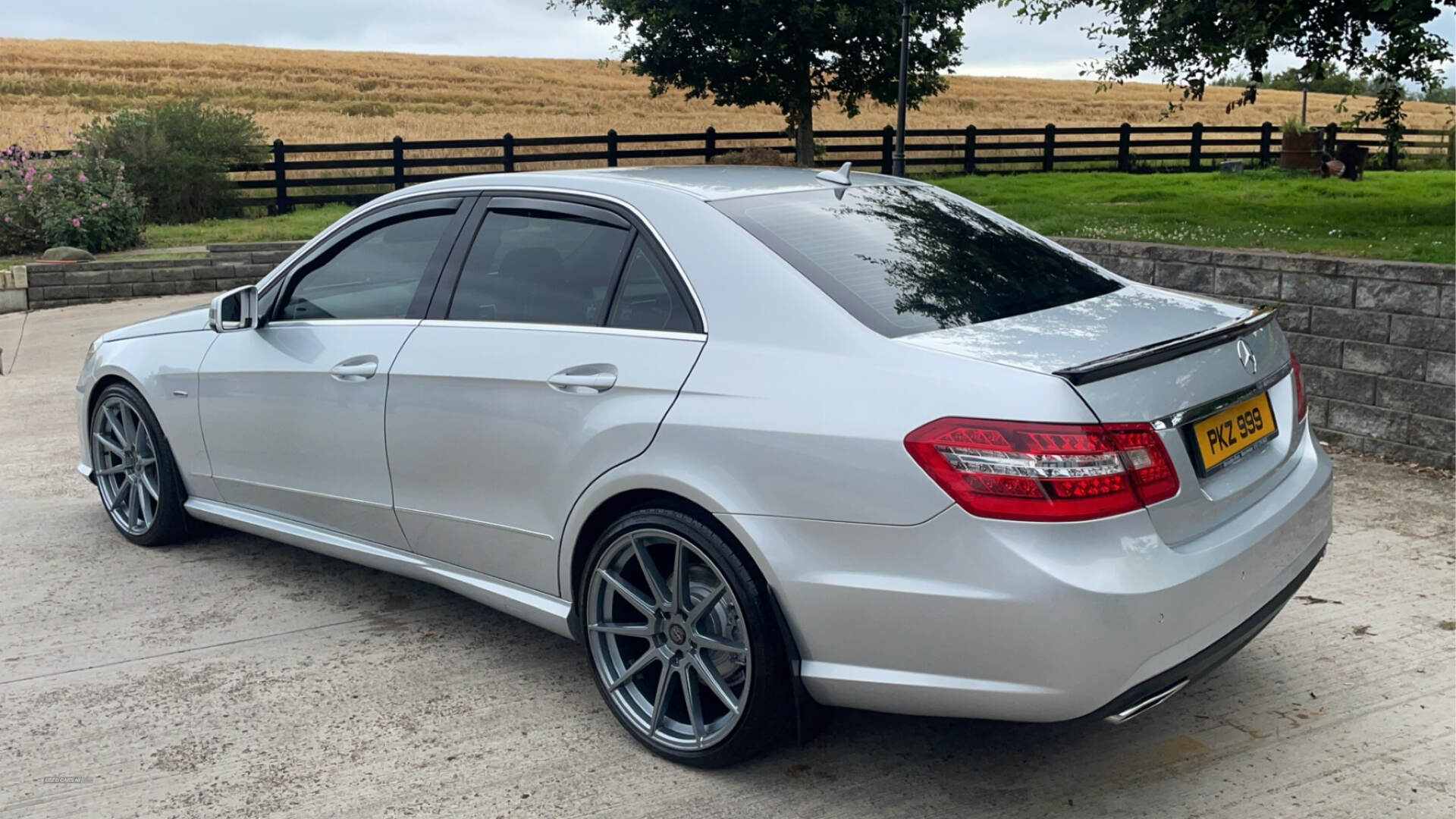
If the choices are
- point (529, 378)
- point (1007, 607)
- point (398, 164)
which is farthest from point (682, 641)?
point (398, 164)

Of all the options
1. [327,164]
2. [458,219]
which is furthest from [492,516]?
[327,164]

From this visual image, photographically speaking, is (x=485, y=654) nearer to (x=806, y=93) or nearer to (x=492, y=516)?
(x=492, y=516)

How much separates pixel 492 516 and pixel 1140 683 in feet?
6.12

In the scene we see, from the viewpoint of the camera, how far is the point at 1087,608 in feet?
8.45

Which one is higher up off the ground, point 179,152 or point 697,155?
point 697,155

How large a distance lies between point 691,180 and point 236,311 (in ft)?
6.20

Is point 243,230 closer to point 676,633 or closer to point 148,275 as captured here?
point 148,275

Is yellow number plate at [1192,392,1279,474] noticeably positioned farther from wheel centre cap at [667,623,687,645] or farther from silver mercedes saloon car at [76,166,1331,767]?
wheel centre cap at [667,623,687,645]

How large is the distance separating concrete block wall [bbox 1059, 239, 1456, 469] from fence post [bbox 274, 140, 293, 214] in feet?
64.6

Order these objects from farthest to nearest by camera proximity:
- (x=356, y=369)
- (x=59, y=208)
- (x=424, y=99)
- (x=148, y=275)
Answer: (x=424, y=99), (x=59, y=208), (x=148, y=275), (x=356, y=369)

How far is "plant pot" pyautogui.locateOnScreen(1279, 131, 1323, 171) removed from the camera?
2225cm

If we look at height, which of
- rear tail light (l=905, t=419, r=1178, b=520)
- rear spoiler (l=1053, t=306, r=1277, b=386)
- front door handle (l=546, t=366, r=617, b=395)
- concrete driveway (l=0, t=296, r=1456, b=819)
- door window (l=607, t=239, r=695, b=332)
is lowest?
concrete driveway (l=0, t=296, r=1456, b=819)

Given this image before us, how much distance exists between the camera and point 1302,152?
73.2 ft

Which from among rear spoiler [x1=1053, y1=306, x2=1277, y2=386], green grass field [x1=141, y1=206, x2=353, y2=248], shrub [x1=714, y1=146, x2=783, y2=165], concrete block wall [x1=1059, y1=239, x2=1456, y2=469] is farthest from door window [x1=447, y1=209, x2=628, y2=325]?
shrub [x1=714, y1=146, x2=783, y2=165]
